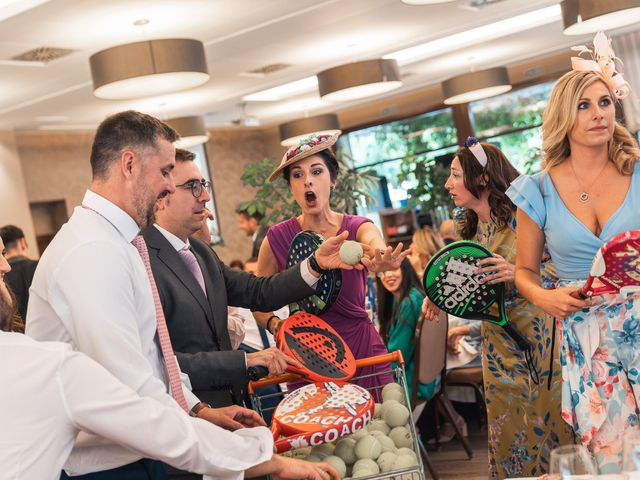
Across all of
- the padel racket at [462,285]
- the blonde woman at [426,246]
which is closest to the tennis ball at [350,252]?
the padel racket at [462,285]

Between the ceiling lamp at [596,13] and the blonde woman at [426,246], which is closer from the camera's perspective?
the ceiling lamp at [596,13]

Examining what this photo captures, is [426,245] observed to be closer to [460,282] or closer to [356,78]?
[356,78]

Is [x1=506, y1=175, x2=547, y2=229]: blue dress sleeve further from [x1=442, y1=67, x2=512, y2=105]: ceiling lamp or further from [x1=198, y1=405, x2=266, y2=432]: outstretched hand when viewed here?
[x1=442, y1=67, x2=512, y2=105]: ceiling lamp

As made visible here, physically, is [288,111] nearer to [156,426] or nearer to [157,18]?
[157,18]

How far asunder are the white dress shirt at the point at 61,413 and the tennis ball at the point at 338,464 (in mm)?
358

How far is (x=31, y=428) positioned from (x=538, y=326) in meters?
1.99

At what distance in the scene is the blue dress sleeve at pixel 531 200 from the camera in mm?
2623

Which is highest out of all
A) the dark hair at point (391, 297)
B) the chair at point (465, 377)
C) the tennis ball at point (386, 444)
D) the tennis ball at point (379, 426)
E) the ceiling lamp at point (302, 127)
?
the ceiling lamp at point (302, 127)

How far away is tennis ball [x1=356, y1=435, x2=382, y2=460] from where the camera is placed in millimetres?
1962

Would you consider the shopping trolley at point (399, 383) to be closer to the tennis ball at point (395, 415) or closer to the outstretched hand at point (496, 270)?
the tennis ball at point (395, 415)

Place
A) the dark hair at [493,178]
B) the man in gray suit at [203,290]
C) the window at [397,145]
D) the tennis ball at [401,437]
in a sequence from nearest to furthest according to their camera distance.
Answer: the tennis ball at [401,437] → the man in gray suit at [203,290] → the dark hair at [493,178] → the window at [397,145]

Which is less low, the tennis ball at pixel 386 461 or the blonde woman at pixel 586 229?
the blonde woman at pixel 586 229

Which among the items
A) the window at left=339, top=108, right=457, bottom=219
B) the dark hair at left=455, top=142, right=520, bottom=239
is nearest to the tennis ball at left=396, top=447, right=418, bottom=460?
the dark hair at left=455, top=142, right=520, bottom=239

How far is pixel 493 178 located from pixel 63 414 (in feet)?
6.68
